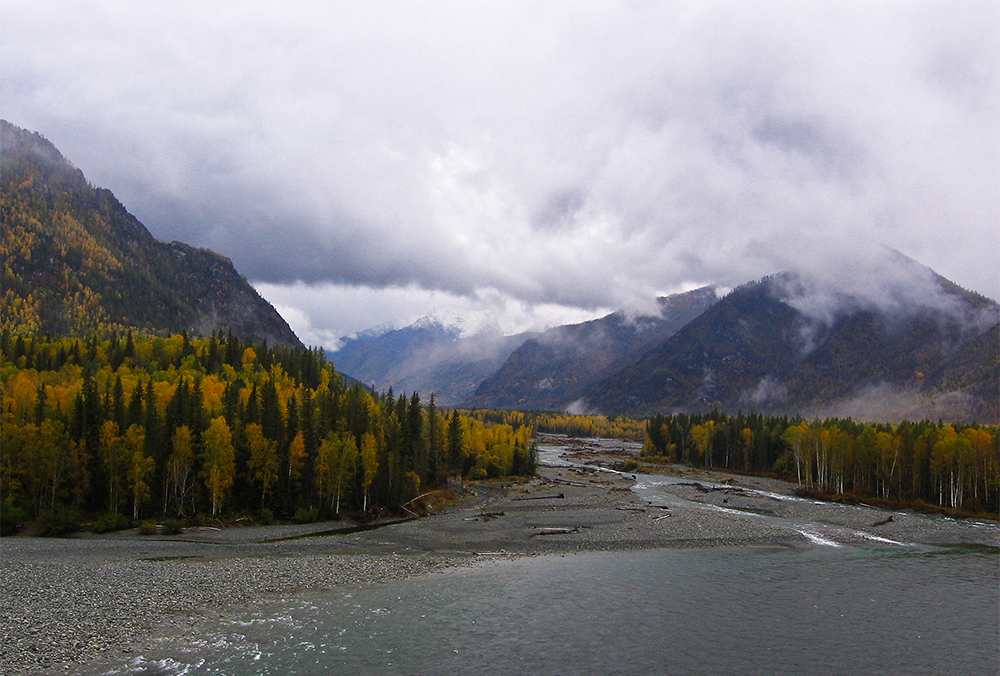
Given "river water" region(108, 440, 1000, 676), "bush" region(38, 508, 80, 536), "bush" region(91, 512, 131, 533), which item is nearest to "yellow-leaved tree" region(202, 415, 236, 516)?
"bush" region(91, 512, 131, 533)

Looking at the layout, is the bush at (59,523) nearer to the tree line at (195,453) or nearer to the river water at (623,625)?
the tree line at (195,453)

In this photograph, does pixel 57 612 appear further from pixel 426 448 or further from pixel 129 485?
pixel 426 448

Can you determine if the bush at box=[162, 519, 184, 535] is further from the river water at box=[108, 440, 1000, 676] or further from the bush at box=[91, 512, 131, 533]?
the river water at box=[108, 440, 1000, 676]

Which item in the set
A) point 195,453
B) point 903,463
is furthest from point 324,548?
point 903,463

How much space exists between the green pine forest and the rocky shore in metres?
7.10

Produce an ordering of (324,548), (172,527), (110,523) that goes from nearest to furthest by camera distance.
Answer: (324,548), (110,523), (172,527)

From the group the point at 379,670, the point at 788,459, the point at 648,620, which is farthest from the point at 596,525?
the point at 788,459

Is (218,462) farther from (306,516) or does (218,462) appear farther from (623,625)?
(623,625)

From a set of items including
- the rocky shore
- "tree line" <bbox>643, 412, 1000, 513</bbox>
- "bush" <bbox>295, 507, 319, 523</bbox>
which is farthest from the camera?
"tree line" <bbox>643, 412, 1000, 513</bbox>

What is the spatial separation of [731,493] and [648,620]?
3238 inches

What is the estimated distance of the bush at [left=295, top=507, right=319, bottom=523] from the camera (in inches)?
2840

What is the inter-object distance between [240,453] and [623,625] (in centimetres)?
5772

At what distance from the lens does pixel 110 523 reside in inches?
2490

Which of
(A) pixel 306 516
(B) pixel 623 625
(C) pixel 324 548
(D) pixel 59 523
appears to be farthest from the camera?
(A) pixel 306 516
